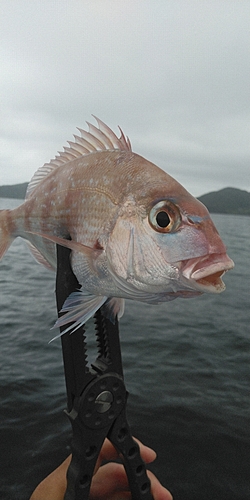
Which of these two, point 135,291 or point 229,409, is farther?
point 229,409

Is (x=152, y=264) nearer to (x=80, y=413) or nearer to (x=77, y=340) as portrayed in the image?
(x=77, y=340)

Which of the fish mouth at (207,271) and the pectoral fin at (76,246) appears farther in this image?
the pectoral fin at (76,246)

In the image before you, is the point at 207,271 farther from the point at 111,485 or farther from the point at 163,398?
the point at 163,398

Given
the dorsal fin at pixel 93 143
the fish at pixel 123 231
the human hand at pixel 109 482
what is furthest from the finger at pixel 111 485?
the dorsal fin at pixel 93 143

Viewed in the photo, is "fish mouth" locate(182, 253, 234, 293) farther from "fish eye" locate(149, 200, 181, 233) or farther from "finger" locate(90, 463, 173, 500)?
"finger" locate(90, 463, 173, 500)

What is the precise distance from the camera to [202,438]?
612 cm

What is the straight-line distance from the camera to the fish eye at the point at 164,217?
163 centimetres

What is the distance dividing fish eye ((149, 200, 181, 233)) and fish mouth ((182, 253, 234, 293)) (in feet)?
0.68

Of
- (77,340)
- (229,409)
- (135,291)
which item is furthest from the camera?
(229,409)

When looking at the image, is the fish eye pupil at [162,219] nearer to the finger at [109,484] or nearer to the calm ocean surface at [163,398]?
the calm ocean surface at [163,398]

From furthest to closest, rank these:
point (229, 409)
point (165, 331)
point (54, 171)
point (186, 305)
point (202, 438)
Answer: point (186, 305) → point (165, 331) → point (229, 409) → point (202, 438) → point (54, 171)

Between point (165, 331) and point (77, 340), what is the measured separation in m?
9.30

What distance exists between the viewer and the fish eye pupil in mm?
1647

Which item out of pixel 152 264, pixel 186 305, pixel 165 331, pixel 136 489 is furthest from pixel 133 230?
pixel 186 305
